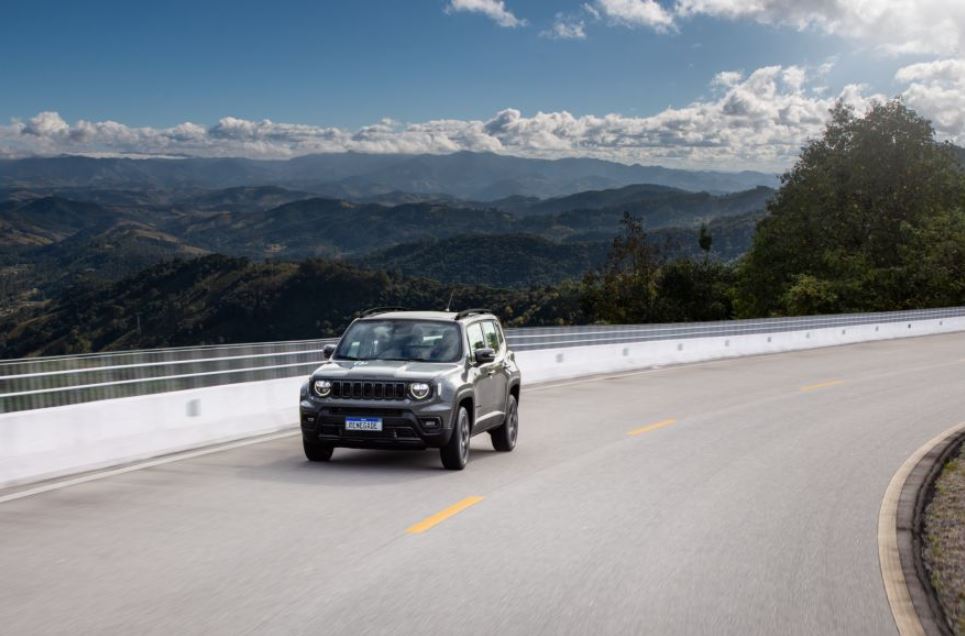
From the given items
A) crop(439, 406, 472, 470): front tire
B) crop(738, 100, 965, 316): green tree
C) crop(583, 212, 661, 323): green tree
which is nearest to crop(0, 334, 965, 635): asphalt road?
crop(439, 406, 472, 470): front tire

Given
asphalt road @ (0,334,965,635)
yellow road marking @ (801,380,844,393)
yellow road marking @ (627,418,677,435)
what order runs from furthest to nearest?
yellow road marking @ (801,380,844,393) → yellow road marking @ (627,418,677,435) → asphalt road @ (0,334,965,635)

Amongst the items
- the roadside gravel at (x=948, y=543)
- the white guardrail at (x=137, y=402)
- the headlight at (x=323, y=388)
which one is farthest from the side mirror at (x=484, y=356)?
the roadside gravel at (x=948, y=543)

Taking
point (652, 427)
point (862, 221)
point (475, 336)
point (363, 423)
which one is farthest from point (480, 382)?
point (862, 221)

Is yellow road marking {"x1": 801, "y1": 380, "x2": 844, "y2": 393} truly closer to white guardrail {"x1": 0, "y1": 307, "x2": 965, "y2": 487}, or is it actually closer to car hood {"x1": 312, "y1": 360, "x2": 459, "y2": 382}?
white guardrail {"x1": 0, "y1": 307, "x2": 965, "y2": 487}

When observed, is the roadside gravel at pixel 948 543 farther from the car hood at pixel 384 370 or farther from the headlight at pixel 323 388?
the headlight at pixel 323 388

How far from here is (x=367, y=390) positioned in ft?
35.6

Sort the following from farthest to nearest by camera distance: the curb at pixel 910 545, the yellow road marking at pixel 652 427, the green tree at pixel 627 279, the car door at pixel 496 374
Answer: the green tree at pixel 627 279
the yellow road marking at pixel 652 427
the car door at pixel 496 374
the curb at pixel 910 545

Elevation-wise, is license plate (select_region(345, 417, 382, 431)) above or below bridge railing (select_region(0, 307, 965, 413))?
Result: below

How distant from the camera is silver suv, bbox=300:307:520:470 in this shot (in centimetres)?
1075

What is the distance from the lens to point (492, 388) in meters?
12.3

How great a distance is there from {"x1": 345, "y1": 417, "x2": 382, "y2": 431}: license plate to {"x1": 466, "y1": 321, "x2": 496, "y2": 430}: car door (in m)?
1.25

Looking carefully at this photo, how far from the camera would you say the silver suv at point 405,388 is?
10.8 metres

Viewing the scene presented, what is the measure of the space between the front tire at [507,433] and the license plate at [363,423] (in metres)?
2.32

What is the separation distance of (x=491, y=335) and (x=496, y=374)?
76 centimetres
